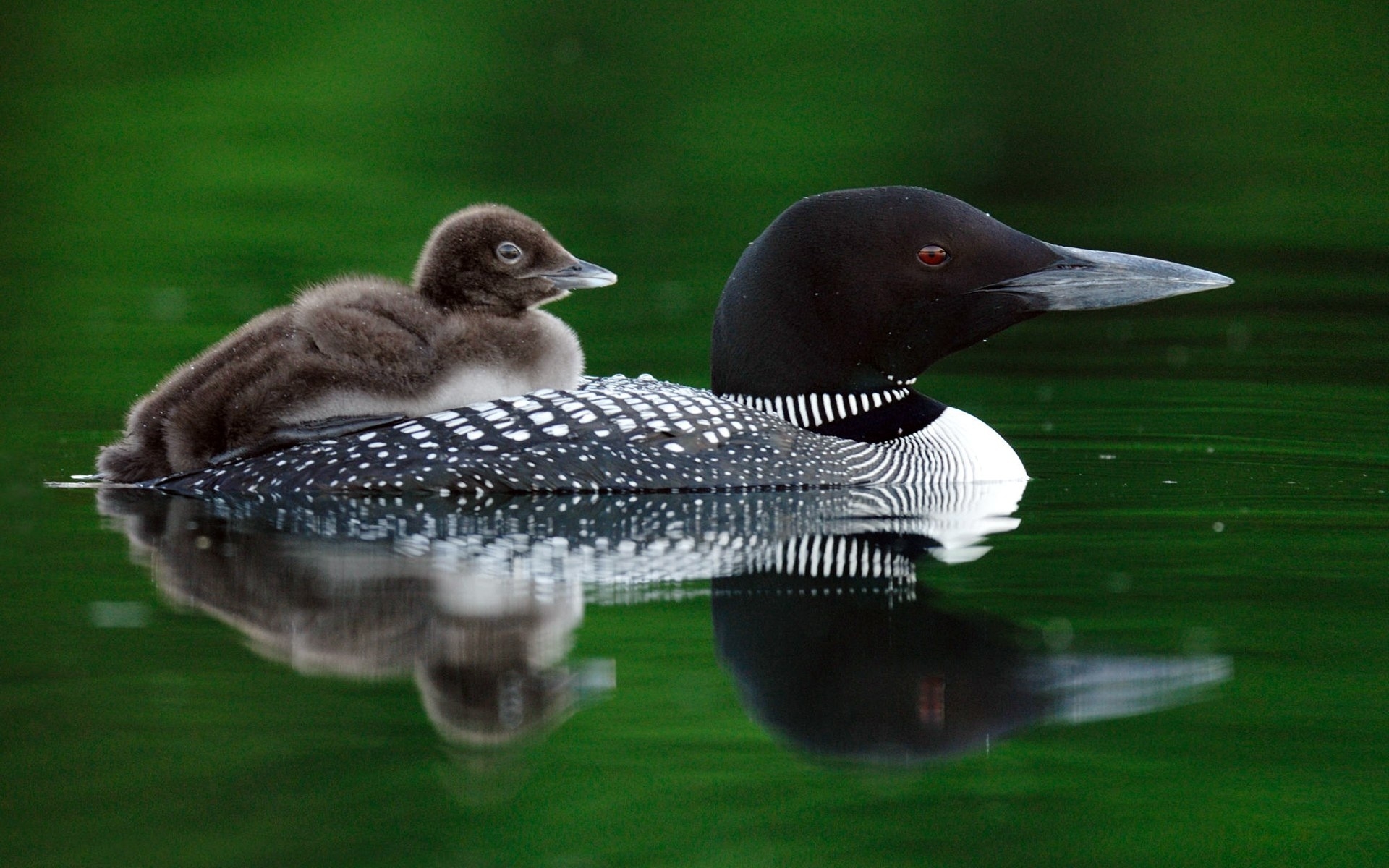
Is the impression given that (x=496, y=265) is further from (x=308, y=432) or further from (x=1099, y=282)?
(x=1099, y=282)

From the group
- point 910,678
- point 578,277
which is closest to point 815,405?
point 578,277

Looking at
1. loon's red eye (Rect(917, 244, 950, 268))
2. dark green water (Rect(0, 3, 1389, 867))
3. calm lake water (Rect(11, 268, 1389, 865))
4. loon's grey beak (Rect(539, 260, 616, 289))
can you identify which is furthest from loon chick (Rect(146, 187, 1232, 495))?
dark green water (Rect(0, 3, 1389, 867))

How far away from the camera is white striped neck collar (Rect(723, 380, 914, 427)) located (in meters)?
5.23

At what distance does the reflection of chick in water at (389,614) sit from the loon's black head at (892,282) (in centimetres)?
131

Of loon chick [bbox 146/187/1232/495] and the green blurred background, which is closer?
loon chick [bbox 146/187/1232/495]

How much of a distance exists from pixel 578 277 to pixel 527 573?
1.27 meters

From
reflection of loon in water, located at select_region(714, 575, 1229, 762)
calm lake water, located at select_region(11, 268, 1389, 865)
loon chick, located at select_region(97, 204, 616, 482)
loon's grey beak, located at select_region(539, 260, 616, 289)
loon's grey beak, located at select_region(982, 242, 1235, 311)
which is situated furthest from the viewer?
loon's grey beak, located at select_region(539, 260, 616, 289)

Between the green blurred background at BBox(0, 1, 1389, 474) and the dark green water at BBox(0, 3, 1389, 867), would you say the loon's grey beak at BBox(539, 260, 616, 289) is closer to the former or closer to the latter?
the dark green water at BBox(0, 3, 1389, 867)

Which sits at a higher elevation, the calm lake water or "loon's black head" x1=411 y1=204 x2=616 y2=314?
"loon's black head" x1=411 y1=204 x2=616 y2=314

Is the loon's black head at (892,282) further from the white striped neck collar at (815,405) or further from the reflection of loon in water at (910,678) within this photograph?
the reflection of loon in water at (910,678)

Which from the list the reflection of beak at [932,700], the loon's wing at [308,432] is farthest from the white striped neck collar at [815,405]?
the reflection of beak at [932,700]

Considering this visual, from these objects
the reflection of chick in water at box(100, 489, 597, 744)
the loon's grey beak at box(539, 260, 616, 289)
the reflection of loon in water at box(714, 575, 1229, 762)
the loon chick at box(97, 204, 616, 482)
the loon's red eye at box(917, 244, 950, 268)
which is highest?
the loon's red eye at box(917, 244, 950, 268)

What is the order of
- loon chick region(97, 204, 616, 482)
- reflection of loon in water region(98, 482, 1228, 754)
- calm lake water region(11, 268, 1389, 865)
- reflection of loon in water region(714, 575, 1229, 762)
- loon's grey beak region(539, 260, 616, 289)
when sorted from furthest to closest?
1. loon's grey beak region(539, 260, 616, 289)
2. loon chick region(97, 204, 616, 482)
3. reflection of loon in water region(98, 482, 1228, 754)
4. reflection of loon in water region(714, 575, 1229, 762)
5. calm lake water region(11, 268, 1389, 865)

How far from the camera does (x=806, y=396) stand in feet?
17.2
